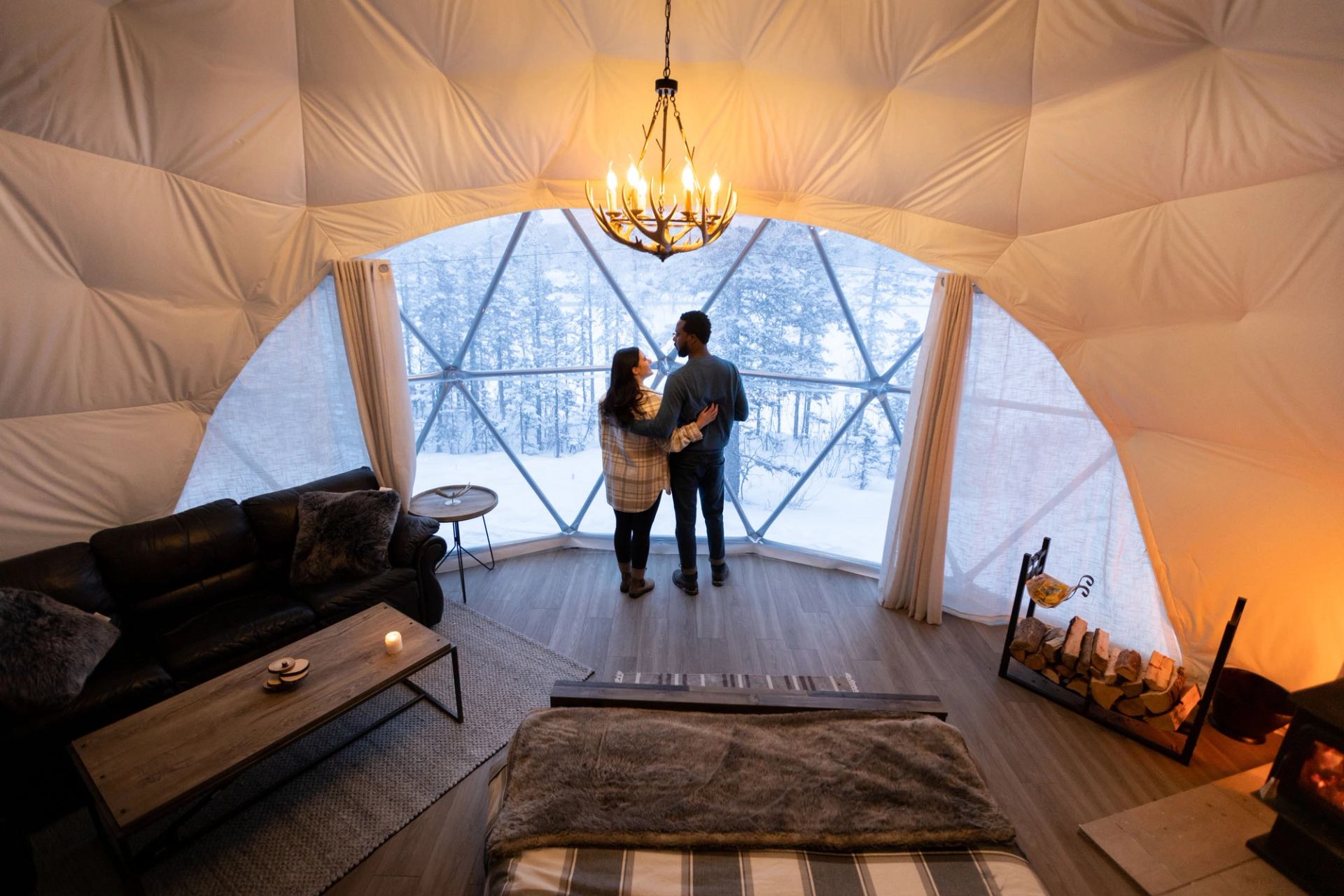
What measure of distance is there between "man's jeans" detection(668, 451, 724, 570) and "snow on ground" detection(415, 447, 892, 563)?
0.72 meters

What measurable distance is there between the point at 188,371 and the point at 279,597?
157 cm

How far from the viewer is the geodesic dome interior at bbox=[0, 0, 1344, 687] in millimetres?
2768

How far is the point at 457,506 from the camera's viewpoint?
4.88 metres

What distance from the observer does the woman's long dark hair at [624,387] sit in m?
4.34

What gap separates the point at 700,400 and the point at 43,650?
3.84 m

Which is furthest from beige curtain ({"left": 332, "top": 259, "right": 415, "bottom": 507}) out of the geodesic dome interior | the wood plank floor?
the wood plank floor

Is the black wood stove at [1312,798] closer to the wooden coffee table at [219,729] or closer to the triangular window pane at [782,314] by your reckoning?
the triangular window pane at [782,314]

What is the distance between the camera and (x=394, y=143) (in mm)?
4062

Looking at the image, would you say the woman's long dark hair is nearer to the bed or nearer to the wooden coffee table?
the wooden coffee table

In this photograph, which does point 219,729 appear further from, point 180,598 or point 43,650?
point 180,598

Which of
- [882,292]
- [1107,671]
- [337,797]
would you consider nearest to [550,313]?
[882,292]

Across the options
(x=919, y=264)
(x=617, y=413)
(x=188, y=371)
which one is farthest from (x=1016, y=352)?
(x=188, y=371)

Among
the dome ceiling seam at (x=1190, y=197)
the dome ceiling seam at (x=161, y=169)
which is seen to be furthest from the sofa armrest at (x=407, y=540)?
the dome ceiling seam at (x=1190, y=197)

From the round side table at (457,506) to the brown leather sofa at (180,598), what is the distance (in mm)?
277
